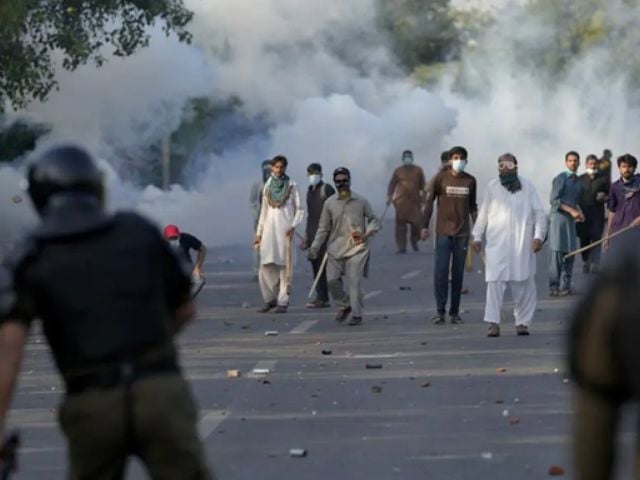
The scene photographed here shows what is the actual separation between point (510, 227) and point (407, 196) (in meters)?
15.5

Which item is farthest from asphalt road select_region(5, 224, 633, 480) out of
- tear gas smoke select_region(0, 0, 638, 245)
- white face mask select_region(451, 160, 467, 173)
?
tear gas smoke select_region(0, 0, 638, 245)

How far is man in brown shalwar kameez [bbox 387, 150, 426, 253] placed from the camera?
32.7 m

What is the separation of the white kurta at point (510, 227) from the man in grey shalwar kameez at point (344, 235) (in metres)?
1.95

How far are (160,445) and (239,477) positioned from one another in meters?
4.36

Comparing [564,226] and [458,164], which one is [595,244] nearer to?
[564,226]

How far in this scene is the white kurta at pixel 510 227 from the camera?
56.9 feet

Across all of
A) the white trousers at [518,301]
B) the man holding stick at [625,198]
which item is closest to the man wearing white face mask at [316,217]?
the man holding stick at [625,198]

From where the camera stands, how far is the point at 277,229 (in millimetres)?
21125

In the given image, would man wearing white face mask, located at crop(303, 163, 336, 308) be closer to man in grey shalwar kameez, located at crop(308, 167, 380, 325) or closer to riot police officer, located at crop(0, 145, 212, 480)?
man in grey shalwar kameez, located at crop(308, 167, 380, 325)

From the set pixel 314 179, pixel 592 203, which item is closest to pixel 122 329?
pixel 314 179

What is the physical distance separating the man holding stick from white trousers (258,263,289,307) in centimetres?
344

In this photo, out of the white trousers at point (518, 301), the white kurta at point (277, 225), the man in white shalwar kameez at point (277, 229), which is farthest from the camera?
the white kurta at point (277, 225)

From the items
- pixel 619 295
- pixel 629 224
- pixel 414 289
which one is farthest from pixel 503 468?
pixel 414 289

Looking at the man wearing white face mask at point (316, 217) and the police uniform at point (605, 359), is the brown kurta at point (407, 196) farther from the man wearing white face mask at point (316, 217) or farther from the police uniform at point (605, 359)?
the police uniform at point (605, 359)
